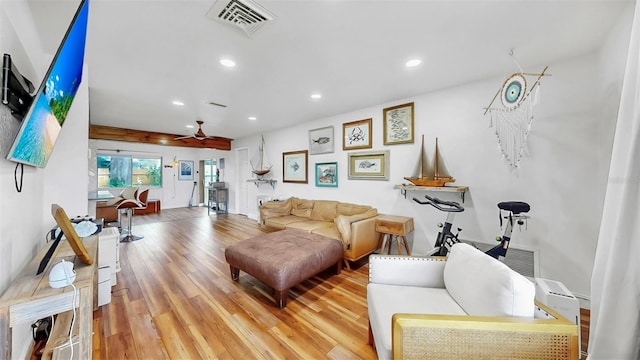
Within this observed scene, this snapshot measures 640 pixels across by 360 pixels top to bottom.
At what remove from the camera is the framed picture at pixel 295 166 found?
4.98 m

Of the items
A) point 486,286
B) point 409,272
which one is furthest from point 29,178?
point 486,286

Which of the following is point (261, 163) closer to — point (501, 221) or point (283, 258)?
point (283, 258)

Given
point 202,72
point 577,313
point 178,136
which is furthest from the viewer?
point 178,136

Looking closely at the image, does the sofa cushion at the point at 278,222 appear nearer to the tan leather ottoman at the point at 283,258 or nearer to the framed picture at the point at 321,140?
the tan leather ottoman at the point at 283,258

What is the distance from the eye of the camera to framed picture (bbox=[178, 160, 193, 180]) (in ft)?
27.0

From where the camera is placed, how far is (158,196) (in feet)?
25.4

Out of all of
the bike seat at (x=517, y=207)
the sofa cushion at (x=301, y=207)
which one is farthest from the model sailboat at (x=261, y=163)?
the bike seat at (x=517, y=207)

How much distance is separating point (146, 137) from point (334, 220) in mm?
5945

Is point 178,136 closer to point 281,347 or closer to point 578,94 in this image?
point 281,347

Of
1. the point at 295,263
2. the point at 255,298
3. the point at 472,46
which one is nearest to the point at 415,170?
the point at 472,46

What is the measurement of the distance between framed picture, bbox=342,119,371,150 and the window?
23.1 feet

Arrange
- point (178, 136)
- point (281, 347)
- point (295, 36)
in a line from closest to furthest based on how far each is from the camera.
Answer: point (281, 347), point (295, 36), point (178, 136)

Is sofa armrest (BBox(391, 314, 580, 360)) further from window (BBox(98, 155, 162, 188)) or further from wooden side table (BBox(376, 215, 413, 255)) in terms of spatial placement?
window (BBox(98, 155, 162, 188))

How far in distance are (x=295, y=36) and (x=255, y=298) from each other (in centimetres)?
254
